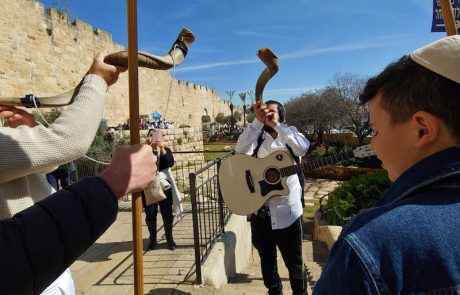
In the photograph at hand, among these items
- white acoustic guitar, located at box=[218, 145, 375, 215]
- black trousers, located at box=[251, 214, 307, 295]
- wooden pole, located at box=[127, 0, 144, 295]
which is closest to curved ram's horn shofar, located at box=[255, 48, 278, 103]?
white acoustic guitar, located at box=[218, 145, 375, 215]

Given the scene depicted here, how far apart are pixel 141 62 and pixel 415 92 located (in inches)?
42.0

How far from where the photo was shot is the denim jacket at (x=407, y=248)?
722mm

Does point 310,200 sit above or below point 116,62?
Result: below

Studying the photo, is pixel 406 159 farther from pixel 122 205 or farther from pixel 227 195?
pixel 122 205

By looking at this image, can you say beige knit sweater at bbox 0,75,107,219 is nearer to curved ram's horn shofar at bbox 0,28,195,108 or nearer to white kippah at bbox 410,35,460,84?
curved ram's horn shofar at bbox 0,28,195,108

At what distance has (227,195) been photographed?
352cm

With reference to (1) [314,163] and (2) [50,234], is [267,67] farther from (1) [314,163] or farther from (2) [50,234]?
(2) [50,234]

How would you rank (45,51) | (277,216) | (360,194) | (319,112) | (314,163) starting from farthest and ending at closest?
(319,112), (45,51), (360,194), (314,163), (277,216)

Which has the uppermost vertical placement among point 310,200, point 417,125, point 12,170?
point 417,125

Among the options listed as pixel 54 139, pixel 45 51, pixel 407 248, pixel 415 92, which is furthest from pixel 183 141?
pixel 407 248

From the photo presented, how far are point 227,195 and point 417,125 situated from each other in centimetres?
275

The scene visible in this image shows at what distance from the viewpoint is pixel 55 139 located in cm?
119

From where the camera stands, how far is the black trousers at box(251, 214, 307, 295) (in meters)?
3.09

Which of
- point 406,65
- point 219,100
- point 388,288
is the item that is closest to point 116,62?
point 406,65
